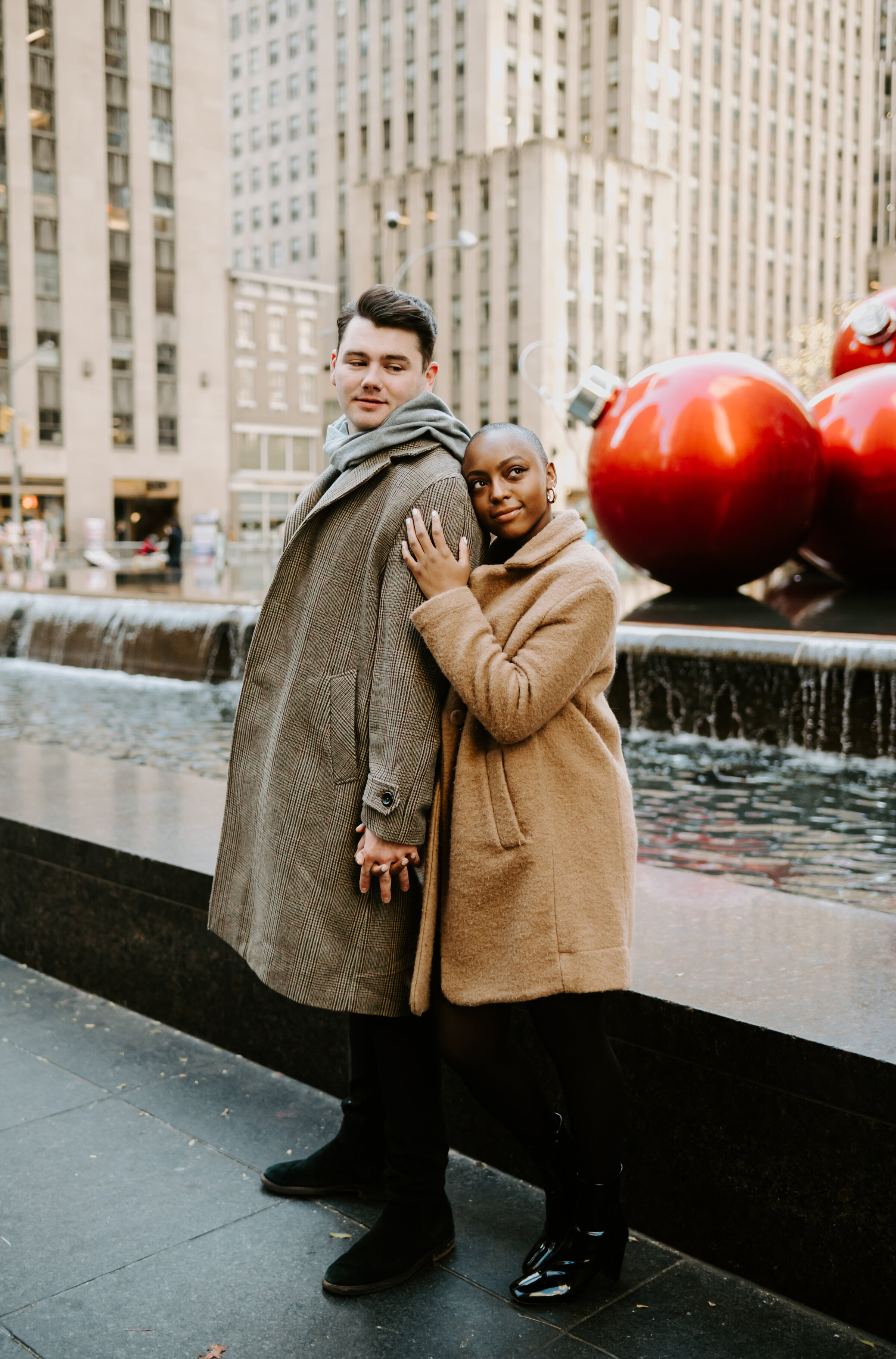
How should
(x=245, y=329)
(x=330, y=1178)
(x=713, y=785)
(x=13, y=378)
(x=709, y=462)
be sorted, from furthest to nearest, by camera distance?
(x=245, y=329)
(x=13, y=378)
(x=709, y=462)
(x=713, y=785)
(x=330, y=1178)

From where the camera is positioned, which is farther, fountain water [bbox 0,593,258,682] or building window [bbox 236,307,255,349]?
building window [bbox 236,307,255,349]

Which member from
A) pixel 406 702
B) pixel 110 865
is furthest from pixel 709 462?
pixel 406 702

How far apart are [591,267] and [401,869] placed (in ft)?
267

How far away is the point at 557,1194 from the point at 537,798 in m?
0.81

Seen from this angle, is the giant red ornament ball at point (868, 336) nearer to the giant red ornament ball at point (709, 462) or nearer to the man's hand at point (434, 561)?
the giant red ornament ball at point (709, 462)

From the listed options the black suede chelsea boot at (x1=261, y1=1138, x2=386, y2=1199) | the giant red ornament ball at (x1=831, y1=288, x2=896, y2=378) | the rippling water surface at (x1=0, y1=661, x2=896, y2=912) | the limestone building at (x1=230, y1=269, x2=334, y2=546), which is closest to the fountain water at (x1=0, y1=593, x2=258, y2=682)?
the rippling water surface at (x1=0, y1=661, x2=896, y2=912)

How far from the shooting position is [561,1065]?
234 centimetres

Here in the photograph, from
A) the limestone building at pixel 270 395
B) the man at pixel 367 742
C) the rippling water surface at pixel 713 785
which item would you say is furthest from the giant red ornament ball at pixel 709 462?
the limestone building at pixel 270 395

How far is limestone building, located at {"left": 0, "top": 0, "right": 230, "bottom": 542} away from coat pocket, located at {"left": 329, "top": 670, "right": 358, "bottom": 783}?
54853 mm

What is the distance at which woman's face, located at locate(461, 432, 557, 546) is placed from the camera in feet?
7.57

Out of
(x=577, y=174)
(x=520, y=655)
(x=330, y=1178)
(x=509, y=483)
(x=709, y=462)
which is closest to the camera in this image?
(x=520, y=655)

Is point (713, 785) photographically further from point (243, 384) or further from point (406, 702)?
point (243, 384)

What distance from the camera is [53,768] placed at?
508 cm

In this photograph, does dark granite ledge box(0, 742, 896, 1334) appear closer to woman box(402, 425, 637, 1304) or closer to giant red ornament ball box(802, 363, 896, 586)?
woman box(402, 425, 637, 1304)
